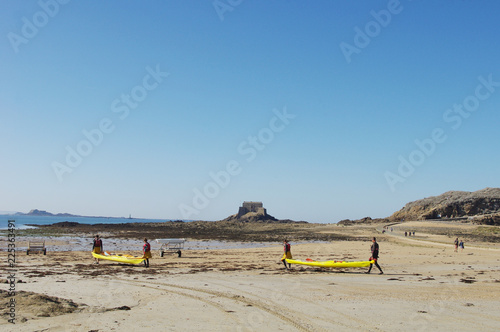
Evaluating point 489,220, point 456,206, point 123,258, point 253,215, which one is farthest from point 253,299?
point 253,215

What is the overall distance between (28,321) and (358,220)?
353 ft

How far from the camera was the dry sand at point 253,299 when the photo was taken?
876cm

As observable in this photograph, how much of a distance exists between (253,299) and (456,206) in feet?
340

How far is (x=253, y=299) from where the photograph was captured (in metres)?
11.6

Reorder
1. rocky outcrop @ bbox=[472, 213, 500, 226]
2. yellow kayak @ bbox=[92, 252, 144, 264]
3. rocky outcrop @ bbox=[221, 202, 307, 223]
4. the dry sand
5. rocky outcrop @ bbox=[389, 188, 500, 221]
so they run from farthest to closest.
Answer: rocky outcrop @ bbox=[221, 202, 307, 223], rocky outcrop @ bbox=[389, 188, 500, 221], rocky outcrop @ bbox=[472, 213, 500, 226], yellow kayak @ bbox=[92, 252, 144, 264], the dry sand

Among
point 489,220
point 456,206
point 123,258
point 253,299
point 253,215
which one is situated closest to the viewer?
point 253,299

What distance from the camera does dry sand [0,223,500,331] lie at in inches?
345

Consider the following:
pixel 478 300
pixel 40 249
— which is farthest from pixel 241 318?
pixel 40 249

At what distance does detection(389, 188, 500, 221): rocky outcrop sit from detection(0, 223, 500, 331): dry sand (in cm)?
8744

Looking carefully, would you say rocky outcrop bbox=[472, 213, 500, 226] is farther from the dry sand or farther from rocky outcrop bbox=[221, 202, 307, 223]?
rocky outcrop bbox=[221, 202, 307, 223]

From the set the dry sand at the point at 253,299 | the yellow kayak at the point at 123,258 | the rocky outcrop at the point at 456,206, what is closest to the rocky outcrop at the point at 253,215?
the rocky outcrop at the point at 456,206

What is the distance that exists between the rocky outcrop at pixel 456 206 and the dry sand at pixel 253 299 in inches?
3442

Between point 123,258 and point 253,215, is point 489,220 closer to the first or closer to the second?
point 123,258

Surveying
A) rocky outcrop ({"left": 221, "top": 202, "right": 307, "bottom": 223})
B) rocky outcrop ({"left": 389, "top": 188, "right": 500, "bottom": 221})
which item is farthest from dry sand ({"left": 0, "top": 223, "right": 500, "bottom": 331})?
rocky outcrop ({"left": 221, "top": 202, "right": 307, "bottom": 223})
